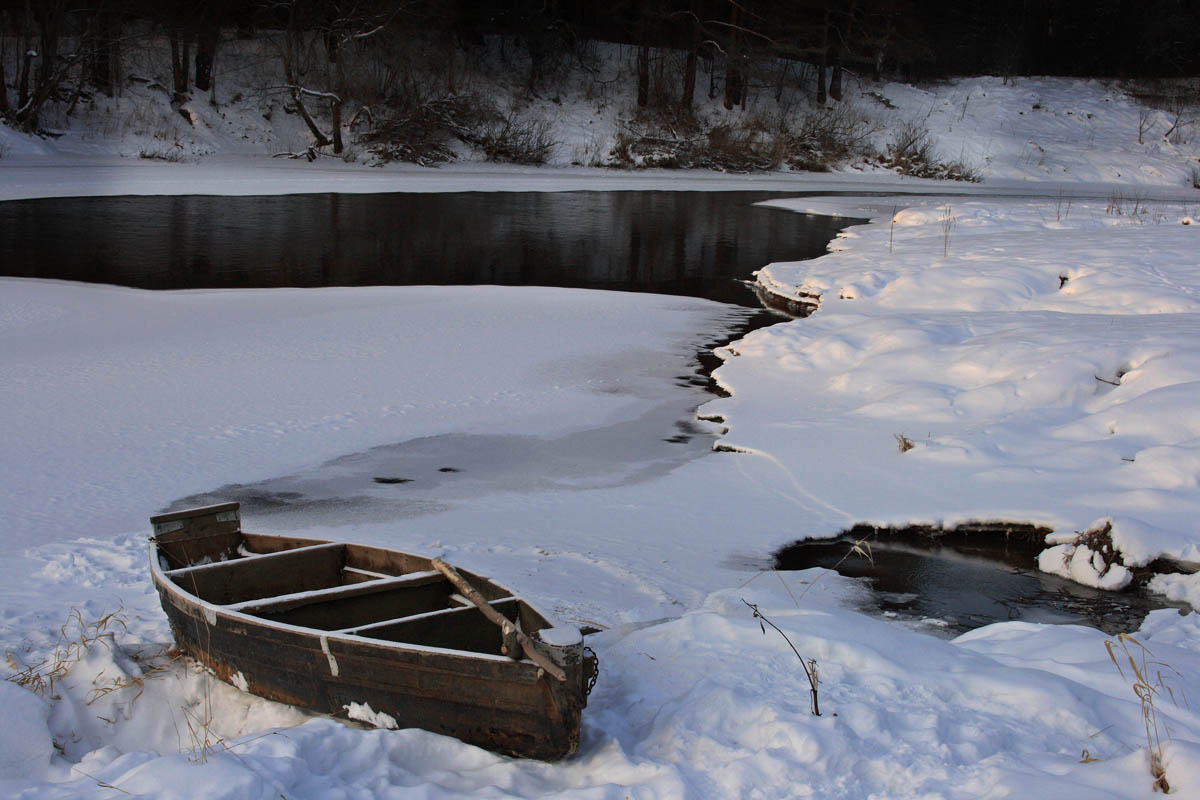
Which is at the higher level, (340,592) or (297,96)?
(297,96)

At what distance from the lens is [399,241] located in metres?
17.4

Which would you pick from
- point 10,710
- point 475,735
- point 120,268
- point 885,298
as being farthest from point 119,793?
point 120,268

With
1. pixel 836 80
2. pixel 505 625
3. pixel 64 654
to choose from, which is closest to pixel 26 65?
pixel 836 80

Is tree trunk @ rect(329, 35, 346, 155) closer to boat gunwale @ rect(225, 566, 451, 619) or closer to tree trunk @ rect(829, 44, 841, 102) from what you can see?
tree trunk @ rect(829, 44, 841, 102)

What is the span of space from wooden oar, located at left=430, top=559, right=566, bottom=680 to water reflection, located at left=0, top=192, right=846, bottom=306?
963cm

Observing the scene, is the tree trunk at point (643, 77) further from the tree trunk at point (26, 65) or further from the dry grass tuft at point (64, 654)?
the dry grass tuft at point (64, 654)

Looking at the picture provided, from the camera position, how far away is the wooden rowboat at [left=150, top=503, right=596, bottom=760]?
359 centimetres

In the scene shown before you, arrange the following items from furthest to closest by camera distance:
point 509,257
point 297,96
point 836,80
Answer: point 836,80, point 297,96, point 509,257

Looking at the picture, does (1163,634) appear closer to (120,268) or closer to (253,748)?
(253,748)

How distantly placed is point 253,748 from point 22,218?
56.4 ft

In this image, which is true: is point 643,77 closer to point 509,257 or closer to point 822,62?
point 822,62

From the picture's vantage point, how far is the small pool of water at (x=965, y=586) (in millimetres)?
5109

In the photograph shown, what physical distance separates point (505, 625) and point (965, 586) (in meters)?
2.90

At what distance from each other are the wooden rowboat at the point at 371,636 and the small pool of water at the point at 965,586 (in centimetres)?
210
